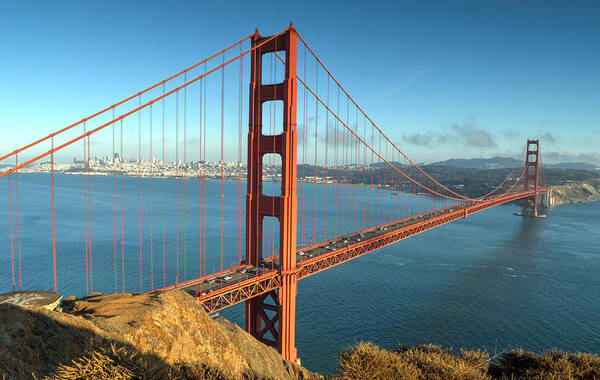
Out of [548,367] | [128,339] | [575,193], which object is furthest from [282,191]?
[575,193]

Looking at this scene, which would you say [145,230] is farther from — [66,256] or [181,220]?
[66,256]

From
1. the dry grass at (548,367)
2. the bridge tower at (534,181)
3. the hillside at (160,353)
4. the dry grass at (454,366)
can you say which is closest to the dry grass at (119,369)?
the hillside at (160,353)

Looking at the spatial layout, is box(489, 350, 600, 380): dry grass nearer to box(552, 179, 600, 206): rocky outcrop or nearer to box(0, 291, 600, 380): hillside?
box(0, 291, 600, 380): hillside

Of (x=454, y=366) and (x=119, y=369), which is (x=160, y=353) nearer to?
(x=119, y=369)

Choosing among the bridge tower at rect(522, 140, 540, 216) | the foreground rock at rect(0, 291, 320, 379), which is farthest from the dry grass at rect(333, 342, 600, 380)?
the bridge tower at rect(522, 140, 540, 216)

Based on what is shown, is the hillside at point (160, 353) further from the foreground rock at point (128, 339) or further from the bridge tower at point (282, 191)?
the bridge tower at point (282, 191)

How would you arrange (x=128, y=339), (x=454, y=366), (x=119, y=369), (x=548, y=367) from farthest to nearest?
(x=548, y=367)
(x=454, y=366)
(x=128, y=339)
(x=119, y=369)
